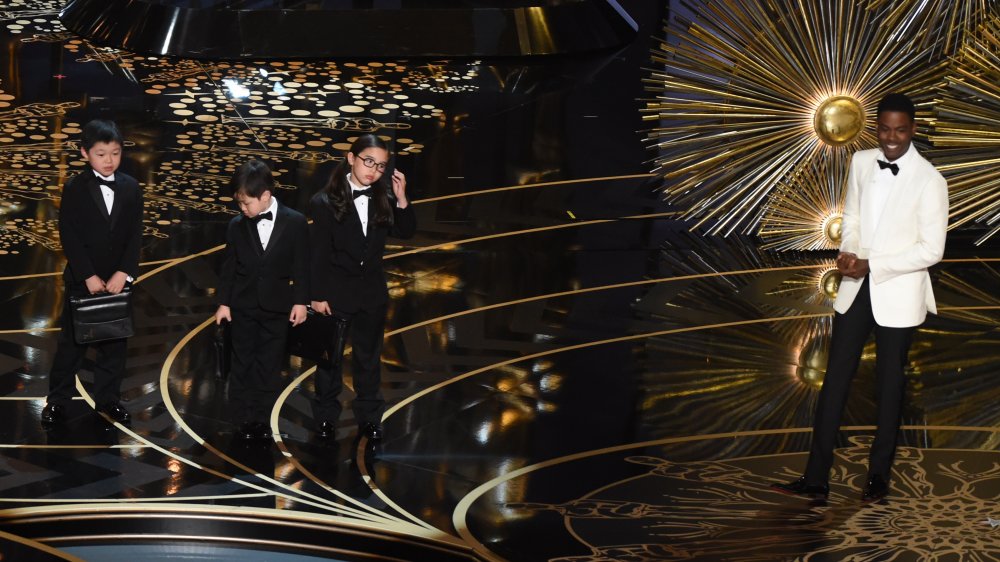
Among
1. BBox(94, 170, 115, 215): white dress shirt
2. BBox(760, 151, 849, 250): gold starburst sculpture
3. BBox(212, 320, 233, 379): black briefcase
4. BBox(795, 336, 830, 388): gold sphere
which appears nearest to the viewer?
BBox(212, 320, 233, 379): black briefcase

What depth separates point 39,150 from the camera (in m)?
9.33

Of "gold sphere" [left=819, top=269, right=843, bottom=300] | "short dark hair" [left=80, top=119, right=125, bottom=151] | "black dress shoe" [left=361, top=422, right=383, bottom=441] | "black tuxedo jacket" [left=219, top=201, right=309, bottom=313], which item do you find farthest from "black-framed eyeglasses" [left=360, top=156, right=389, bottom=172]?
"gold sphere" [left=819, top=269, right=843, bottom=300]

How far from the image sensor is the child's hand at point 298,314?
560 cm

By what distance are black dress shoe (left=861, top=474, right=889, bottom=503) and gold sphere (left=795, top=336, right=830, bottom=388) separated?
147 centimetres

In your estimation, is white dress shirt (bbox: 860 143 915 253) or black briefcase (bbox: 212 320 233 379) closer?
white dress shirt (bbox: 860 143 915 253)

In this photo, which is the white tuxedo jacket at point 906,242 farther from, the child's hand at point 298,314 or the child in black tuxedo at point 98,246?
the child in black tuxedo at point 98,246

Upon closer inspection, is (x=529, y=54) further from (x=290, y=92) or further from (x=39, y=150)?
(x=39, y=150)

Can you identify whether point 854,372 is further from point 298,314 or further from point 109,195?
point 109,195

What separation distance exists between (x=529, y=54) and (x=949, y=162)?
543cm

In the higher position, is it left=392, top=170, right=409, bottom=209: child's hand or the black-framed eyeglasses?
the black-framed eyeglasses

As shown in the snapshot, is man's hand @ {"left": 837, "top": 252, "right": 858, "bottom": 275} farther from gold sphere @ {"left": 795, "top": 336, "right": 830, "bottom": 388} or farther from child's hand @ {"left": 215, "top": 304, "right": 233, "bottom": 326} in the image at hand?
child's hand @ {"left": 215, "top": 304, "right": 233, "bottom": 326}

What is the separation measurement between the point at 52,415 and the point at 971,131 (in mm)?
4671

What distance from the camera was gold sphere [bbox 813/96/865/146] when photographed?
25.5 ft

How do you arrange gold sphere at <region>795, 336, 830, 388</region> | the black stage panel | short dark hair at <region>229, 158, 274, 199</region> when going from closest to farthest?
short dark hair at <region>229, 158, 274, 199</region>, gold sphere at <region>795, 336, 830, 388</region>, the black stage panel
